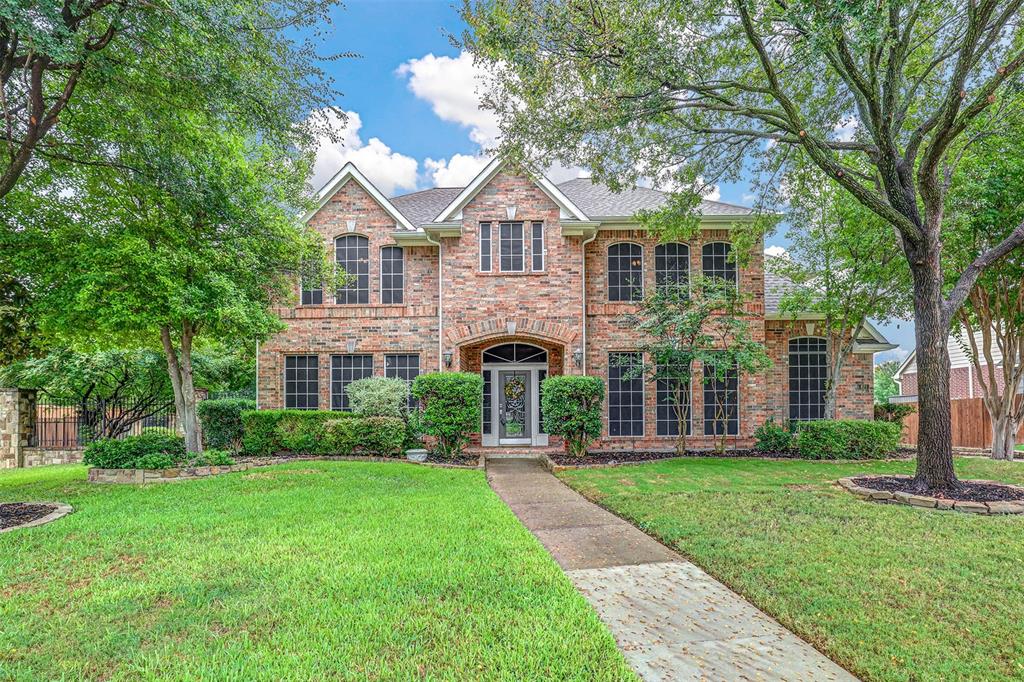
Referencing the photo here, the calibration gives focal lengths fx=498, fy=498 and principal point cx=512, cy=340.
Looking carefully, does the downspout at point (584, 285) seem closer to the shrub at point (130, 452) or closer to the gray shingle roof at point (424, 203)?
the gray shingle roof at point (424, 203)

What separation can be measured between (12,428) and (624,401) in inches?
635

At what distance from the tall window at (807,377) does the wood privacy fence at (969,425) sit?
4.76 m

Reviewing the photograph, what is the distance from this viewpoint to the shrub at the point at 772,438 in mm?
12977

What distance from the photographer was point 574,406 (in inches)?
457

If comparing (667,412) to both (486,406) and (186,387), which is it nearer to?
(486,406)

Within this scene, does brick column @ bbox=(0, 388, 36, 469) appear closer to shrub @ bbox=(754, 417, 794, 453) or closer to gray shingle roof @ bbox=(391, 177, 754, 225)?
gray shingle roof @ bbox=(391, 177, 754, 225)

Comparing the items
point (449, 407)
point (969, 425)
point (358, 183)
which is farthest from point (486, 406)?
point (969, 425)

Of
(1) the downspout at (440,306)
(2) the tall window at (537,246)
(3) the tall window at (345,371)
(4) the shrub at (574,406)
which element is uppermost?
(2) the tall window at (537,246)

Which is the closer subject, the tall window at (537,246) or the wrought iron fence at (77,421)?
the tall window at (537,246)

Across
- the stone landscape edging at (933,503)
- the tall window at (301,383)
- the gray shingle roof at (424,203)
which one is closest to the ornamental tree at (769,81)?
the stone landscape edging at (933,503)

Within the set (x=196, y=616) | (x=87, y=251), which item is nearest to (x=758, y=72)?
(x=196, y=616)

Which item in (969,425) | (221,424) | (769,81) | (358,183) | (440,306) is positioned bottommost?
(969,425)

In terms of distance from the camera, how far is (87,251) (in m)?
8.04

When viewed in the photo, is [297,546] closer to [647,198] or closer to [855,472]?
[855,472]
